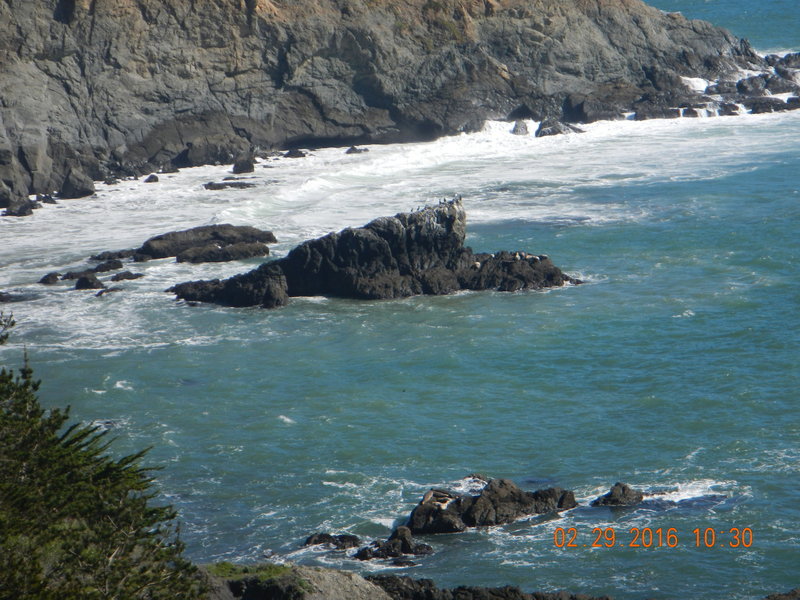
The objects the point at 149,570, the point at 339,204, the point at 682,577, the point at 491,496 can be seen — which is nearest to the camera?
the point at 149,570

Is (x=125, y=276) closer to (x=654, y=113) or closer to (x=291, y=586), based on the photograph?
(x=291, y=586)

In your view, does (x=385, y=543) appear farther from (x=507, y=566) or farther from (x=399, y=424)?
(x=399, y=424)

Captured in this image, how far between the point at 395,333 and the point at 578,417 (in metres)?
8.62

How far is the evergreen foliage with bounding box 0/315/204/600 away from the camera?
476 inches

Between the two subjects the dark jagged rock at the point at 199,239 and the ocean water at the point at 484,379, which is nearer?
the ocean water at the point at 484,379

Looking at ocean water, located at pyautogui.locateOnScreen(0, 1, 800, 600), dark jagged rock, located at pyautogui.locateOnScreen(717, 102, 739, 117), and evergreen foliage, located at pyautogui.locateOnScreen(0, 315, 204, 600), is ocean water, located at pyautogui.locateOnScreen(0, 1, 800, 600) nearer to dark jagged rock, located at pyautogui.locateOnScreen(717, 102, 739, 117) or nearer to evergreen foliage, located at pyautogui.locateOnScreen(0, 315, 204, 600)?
evergreen foliage, located at pyautogui.locateOnScreen(0, 315, 204, 600)

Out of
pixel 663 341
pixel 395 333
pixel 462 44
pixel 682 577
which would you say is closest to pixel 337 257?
pixel 395 333

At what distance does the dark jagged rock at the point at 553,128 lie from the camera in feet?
220

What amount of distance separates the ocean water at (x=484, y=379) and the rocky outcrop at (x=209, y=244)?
0.89 meters

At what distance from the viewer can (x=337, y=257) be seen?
3834 cm

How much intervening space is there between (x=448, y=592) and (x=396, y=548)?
3192 mm

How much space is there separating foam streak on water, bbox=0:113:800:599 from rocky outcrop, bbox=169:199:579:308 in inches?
34.0

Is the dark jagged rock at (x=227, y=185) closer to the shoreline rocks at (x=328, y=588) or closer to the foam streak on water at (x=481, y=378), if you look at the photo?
the foam streak on water at (x=481, y=378)
